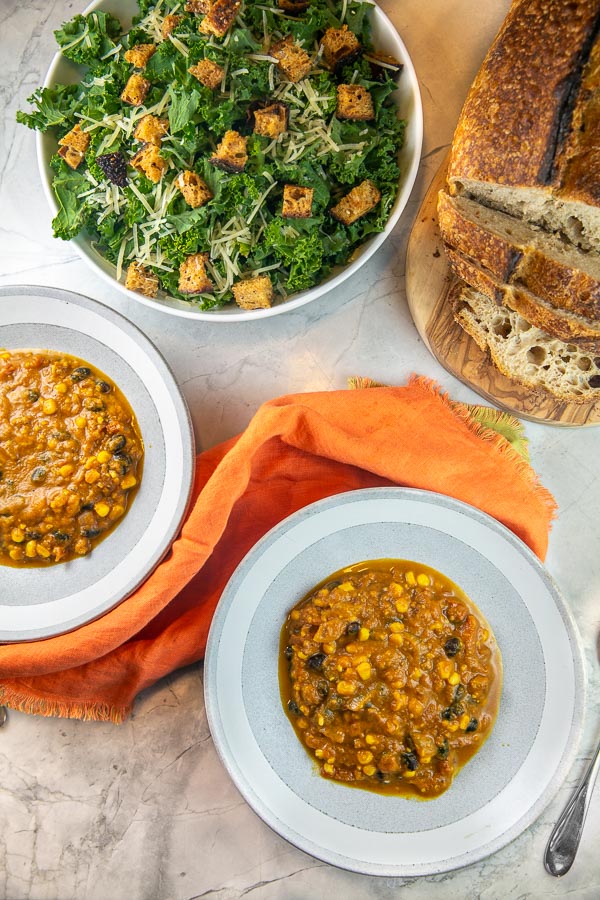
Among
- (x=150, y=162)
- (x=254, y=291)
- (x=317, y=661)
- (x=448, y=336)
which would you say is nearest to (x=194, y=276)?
(x=254, y=291)

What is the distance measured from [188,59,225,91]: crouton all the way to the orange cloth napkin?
1.44 metres

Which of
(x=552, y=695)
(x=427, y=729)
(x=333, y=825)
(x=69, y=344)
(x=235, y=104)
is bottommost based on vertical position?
(x=333, y=825)

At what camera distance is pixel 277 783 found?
315 centimetres

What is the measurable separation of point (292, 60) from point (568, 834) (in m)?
3.92

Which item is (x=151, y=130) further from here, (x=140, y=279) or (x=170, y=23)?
(x=140, y=279)

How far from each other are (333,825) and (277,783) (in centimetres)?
31

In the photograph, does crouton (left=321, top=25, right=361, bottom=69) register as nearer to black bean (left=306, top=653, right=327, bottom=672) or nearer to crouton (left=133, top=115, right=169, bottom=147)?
crouton (left=133, top=115, right=169, bottom=147)

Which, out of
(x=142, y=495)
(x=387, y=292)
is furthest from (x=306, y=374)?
(x=142, y=495)

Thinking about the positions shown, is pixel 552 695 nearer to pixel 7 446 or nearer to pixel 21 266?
pixel 7 446

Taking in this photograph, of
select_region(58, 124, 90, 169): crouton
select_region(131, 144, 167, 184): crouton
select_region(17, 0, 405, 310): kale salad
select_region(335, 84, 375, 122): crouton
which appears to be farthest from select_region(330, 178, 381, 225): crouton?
select_region(58, 124, 90, 169): crouton

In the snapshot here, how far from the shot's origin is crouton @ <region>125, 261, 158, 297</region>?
10.7 feet

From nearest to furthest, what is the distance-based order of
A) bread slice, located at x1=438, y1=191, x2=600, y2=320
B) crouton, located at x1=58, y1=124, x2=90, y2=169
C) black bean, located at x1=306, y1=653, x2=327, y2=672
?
bread slice, located at x1=438, y1=191, x2=600, y2=320, black bean, located at x1=306, y1=653, x2=327, y2=672, crouton, located at x1=58, y1=124, x2=90, y2=169

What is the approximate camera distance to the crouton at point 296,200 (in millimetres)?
3020

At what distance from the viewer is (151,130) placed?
9.96 ft
